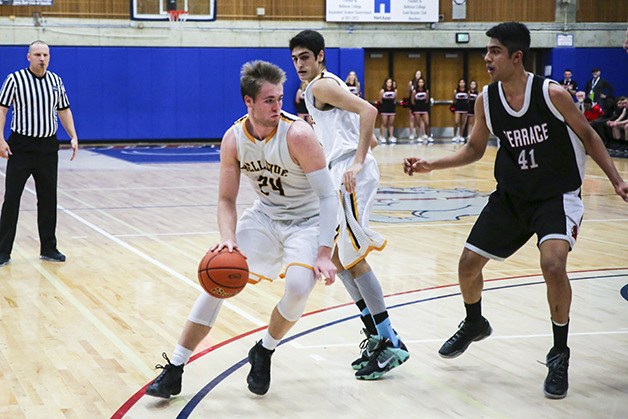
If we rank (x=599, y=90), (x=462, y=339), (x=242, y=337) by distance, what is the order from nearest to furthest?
(x=462, y=339) → (x=242, y=337) → (x=599, y=90)

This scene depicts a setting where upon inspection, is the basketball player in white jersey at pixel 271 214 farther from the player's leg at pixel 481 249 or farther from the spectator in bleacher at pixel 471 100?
the spectator in bleacher at pixel 471 100

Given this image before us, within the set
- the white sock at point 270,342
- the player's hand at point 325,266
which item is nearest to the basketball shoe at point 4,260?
the white sock at point 270,342

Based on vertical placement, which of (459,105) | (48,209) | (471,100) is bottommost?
(48,209)

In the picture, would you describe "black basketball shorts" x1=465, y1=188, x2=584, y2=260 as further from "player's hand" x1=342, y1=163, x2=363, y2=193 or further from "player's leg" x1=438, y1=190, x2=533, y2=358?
"player's hand" x1=342, y1=163, x2=363, y2=193

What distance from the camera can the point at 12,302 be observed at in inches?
260

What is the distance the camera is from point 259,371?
461 centimetres

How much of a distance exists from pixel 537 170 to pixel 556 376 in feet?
3.31

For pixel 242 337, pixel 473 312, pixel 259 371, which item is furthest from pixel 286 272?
pixel 242 337

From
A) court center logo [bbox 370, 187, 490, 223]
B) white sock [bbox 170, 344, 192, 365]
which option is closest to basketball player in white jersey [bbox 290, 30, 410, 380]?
white sock [bbox 170, 344, 192, 365]

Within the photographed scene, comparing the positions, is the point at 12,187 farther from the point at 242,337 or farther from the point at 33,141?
the point at 242,337

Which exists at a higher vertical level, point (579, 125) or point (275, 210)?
point (579, 125)

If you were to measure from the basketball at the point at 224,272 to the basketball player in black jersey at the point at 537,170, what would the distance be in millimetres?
1306

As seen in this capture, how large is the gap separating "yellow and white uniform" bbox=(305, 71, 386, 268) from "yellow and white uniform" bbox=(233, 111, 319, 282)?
0.31 metres

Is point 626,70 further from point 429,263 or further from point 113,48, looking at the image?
point 429,263
